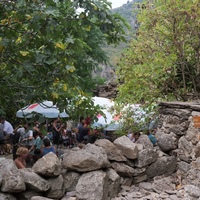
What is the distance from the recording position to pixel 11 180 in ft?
12.5

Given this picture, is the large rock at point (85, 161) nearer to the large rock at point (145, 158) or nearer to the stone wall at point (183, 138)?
the large rock at point (145, 158)

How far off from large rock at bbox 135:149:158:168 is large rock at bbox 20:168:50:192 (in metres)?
1.78

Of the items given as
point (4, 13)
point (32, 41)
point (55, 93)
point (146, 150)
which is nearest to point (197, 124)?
point (146, 150)

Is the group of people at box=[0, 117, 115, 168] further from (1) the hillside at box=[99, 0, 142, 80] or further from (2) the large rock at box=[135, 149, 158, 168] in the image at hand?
(1) the hillside at box=[99, 0, 142, 80]

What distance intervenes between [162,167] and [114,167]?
1.03 m

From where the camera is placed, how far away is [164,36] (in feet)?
→ 23.9

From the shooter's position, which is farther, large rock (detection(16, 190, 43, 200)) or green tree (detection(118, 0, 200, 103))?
green tree (detection(118, 0, 200, 103))

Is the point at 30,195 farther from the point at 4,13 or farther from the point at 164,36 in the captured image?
the point at 164,36

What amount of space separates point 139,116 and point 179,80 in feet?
4.94

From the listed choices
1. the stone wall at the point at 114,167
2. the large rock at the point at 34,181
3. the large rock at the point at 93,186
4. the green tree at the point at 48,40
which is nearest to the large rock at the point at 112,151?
the stone wall at the point at 114,167

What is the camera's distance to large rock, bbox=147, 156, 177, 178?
17.5ft

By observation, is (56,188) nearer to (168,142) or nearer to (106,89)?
(168,142)

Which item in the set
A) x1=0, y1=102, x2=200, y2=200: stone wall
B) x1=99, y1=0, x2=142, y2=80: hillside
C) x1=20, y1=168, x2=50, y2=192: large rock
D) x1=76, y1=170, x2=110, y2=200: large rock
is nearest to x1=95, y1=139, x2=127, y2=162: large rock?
x1=0, y1=102, x2=200, y2=200: stone wall

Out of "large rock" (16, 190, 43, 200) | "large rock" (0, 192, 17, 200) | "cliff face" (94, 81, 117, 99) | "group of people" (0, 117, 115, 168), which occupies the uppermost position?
"cliff face" (94, 81, 117, 99)
